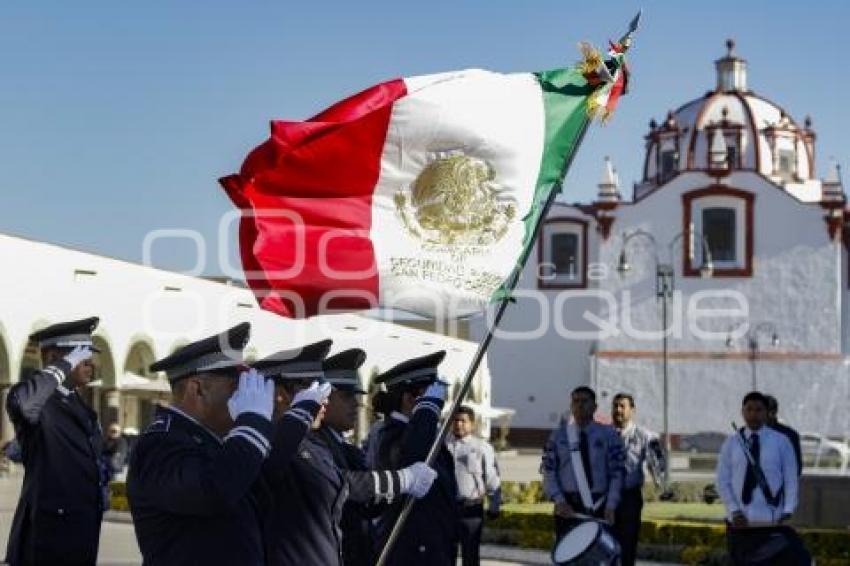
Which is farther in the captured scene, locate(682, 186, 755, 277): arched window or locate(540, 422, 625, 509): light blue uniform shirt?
locate(682, 186, 755, 277): arched window

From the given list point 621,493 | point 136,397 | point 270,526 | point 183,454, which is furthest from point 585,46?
point 136,397

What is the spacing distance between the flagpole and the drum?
10.3 feet

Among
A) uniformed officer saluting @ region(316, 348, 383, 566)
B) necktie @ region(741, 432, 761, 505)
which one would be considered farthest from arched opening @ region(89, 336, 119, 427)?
uniformed officer saluting @ region(316, 348, 383, 566)

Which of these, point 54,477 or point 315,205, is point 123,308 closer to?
point 54,477

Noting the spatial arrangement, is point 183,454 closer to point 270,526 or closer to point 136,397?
point 270,526

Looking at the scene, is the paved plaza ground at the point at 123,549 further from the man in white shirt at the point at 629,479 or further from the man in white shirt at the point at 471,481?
the man in white shirt at the point at 629,479

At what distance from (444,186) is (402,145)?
28 cm

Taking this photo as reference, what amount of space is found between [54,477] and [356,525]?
4.80 ft

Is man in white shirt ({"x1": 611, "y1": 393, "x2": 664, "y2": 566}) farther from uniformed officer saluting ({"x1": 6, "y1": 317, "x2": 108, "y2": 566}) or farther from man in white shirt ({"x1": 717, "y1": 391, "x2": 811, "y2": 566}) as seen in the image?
uniformed officer saluting ({"x1": 6, "y1": 317, "x2": 108, "y2": 566})

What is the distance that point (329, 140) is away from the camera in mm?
7969

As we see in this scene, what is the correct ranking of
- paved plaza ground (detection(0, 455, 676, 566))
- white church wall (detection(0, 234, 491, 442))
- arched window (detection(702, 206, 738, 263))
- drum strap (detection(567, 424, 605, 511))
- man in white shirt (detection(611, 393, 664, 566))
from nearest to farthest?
drum strap (detection(567, 424, 605, 511)), man in white shirt (detection(611, 393, 664, 566)), paved plaza ground (detection(0, 455, 676, 566)), white church wall (detection(0, 234, 491, 442)), arched window (detection(702, 206, 738, 263))

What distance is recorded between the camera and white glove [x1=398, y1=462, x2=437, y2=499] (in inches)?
277

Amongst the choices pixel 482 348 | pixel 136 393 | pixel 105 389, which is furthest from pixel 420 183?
pixel 136 393

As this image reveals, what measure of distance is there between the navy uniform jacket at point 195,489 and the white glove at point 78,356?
2.76m
